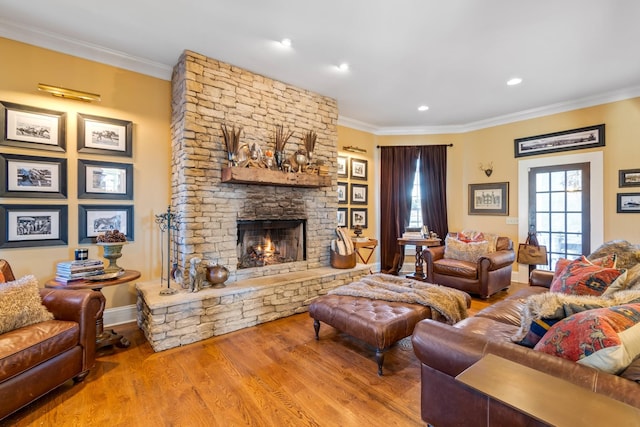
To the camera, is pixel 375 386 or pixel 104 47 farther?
pixel 104 47

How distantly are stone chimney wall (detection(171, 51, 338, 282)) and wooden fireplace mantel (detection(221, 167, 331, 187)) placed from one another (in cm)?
21

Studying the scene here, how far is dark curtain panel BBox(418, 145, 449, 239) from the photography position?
5855mm

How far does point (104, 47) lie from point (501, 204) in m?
6.24

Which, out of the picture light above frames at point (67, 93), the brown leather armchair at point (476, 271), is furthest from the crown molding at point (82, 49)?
the brown leather armchair at point (476, 271)

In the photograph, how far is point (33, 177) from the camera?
288 cm

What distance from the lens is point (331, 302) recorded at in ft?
9.08

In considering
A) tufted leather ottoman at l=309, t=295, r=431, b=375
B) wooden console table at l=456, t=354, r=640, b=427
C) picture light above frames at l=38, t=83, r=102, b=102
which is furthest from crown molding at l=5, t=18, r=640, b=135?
wooden console table at l=456, t=354, r=640, b=427

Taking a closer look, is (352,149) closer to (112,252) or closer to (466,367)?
(112,252)

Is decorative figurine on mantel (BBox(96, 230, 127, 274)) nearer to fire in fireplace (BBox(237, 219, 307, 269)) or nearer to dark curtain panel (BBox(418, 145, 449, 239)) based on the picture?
fire in fireplace (BBox(237, 219, 307, 269))

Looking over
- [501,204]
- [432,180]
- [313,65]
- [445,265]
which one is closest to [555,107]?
[501,204]

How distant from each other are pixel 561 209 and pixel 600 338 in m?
4.60

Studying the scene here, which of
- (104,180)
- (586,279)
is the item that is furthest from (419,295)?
(104,180)

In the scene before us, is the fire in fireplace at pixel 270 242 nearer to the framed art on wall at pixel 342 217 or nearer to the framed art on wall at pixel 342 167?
the framed art on wall at pixel 342 217

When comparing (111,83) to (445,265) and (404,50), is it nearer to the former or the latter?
(404,50)
